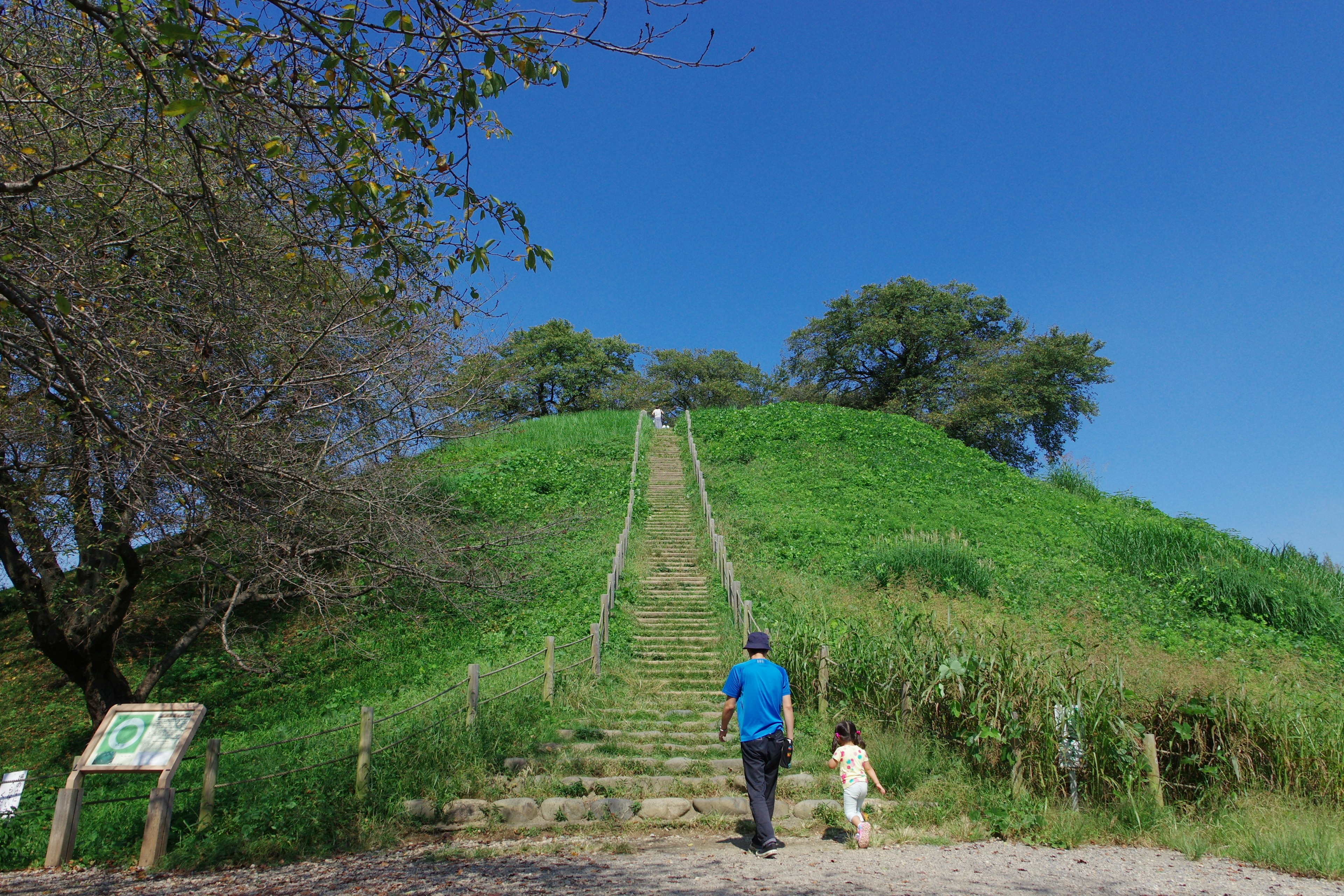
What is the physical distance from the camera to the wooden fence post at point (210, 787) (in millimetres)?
7133

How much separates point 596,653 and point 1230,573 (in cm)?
1488

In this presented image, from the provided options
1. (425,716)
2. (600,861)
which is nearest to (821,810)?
(600,861)

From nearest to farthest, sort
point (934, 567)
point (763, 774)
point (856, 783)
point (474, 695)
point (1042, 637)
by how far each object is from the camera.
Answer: point (763, 774) → point (856, 783) → point (474, 695) → point (1042, 637) → point (934, 567)

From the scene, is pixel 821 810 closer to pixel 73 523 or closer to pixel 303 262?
pixel 303 262

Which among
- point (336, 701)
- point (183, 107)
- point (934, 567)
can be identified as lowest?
point (336, 701)

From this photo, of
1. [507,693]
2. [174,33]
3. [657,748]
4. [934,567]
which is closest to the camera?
[174,33]

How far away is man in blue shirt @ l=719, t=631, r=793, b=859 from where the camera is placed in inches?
251

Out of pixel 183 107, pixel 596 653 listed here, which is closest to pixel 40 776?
pixel 596 653

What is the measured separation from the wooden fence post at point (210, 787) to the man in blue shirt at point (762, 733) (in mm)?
4824

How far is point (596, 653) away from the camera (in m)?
12.1

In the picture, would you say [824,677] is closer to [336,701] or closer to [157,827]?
[157,827]

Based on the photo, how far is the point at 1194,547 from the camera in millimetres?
20422

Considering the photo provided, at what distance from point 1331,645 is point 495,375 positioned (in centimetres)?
1678

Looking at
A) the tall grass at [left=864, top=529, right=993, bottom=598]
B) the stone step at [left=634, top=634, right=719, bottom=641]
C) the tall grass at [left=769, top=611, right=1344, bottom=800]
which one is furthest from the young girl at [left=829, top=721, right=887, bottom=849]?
the tall grass at [left=864, top=529, right=993, bottom=598]
